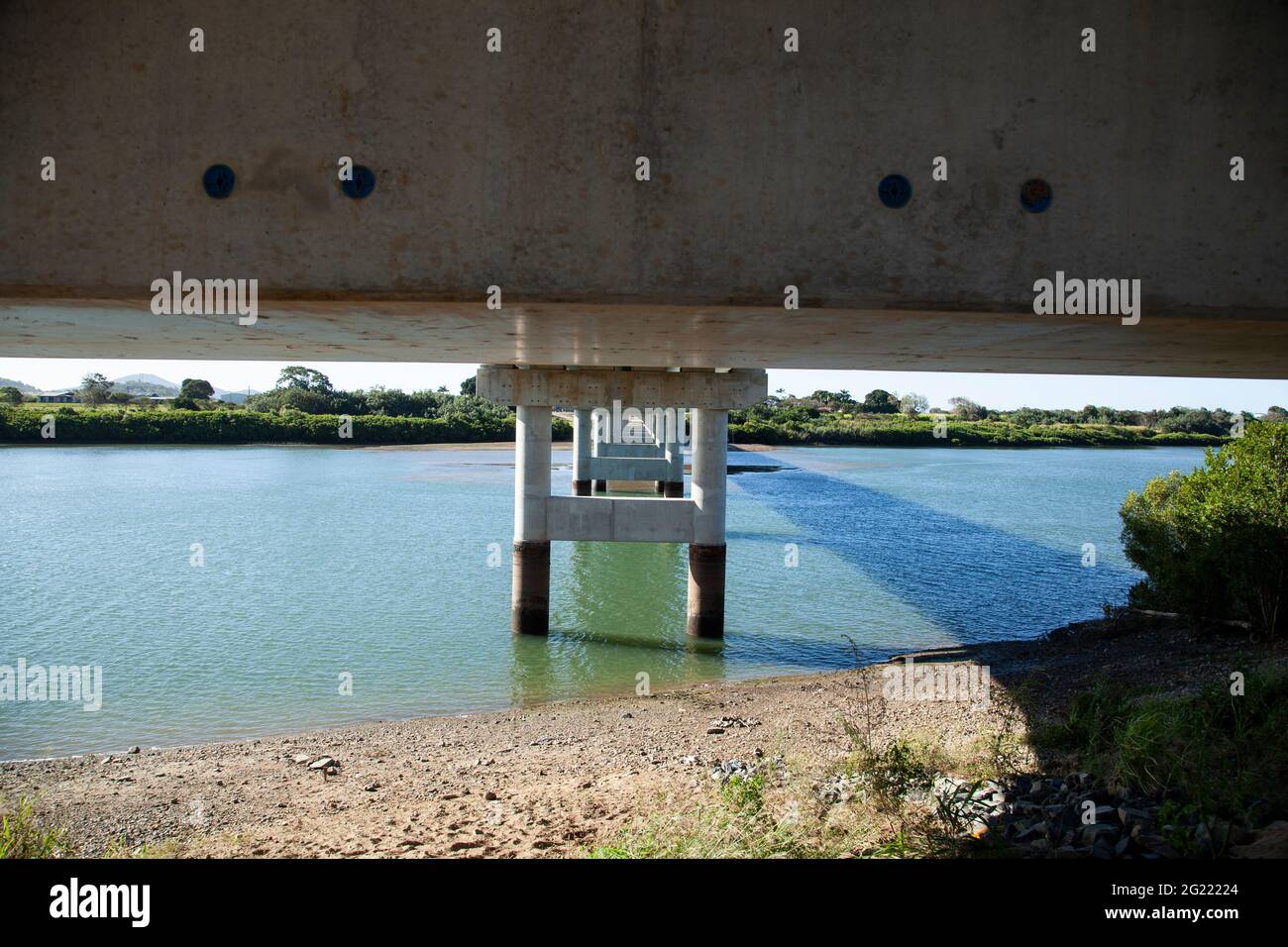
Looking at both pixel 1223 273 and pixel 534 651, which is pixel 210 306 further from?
pixel 534 651

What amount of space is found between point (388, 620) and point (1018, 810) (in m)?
16.1

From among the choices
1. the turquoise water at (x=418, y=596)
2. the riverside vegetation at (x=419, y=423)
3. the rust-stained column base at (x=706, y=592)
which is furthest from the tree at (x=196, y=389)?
the rust-stained column base at (x=706, y=592)

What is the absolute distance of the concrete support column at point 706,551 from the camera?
20000mm

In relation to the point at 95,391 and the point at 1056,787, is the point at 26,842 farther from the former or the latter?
the point at 95,391

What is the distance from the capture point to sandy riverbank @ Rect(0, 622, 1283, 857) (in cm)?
855

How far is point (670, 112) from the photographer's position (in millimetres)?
5684

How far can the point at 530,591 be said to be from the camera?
19.8m

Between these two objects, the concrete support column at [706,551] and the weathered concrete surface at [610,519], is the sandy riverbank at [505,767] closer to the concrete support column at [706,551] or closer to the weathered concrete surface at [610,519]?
the concrete support column at [706,551]

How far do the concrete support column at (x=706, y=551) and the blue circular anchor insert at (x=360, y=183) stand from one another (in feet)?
47.2

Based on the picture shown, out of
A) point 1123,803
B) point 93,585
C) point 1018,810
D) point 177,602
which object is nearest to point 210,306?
point 1018,810

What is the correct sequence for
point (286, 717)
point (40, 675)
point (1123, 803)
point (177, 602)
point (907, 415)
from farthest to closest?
point (907, 415), point (177, 602), point (40, 675), point (286, 717), point (1123, 803)

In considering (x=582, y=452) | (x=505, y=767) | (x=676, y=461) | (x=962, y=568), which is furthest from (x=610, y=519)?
(x=676, y=461)

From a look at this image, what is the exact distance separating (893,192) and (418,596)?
19.8 metres

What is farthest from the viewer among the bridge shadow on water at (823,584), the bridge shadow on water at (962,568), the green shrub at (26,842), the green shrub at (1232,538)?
the bridge shadow on water at (962,568)
